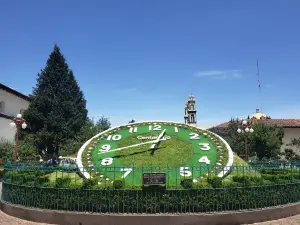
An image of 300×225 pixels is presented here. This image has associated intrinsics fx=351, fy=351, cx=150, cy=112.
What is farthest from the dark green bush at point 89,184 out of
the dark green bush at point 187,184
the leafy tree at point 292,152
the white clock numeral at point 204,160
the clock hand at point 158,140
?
the leafy tree at point 292,152

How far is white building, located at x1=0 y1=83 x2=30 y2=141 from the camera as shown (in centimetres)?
3812

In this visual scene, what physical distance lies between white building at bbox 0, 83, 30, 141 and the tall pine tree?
2186mm

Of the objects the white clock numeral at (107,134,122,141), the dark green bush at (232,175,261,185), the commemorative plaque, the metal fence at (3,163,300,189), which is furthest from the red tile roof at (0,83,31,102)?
the dark green bush at (232,175,261,185)

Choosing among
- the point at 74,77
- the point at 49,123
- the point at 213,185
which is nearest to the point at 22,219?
the point at 213,185

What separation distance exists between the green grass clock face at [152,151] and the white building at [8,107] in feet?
83.9

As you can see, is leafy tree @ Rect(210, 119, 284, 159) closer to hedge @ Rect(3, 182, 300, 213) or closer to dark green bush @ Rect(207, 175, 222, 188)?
hedge @ Rect(3, 182, 300, 213)

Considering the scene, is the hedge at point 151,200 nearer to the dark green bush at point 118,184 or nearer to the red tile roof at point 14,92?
the dark green bush at point 118,184

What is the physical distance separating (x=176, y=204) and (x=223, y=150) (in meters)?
4.82

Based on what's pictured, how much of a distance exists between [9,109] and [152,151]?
103 feet

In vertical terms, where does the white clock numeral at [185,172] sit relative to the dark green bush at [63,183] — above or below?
above

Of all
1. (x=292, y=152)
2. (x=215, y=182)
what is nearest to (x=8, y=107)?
(x=292, y=152)

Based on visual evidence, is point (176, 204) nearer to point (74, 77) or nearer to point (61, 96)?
point (61, 96)

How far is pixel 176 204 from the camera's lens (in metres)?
9.96

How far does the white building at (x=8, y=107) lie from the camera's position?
3812 centimetres
